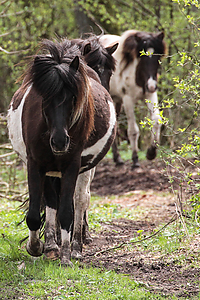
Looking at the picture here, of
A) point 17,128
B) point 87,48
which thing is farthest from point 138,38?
point 17,128

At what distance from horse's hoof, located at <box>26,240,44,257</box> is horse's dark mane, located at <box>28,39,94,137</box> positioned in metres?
1.21

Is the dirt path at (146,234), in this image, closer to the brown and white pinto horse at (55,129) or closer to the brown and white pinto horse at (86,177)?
the brown and white pinto horse at (86,177)

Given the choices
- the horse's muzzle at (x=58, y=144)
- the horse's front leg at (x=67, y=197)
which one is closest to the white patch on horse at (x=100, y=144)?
the horse's front leg at (x=67, y=197)

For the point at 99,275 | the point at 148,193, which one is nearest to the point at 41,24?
the point at 148,193

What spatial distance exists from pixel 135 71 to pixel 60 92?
21.0 ft

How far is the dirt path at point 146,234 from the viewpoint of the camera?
3.81 metres

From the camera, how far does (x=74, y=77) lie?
12.0 feet

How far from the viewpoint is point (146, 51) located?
931 cm

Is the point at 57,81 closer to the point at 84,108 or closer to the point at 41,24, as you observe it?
the point at 84,108

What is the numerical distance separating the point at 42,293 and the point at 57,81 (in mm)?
1683

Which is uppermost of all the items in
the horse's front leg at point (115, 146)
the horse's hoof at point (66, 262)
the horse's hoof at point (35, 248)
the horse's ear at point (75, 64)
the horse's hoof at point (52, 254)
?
the horse's ear at point (75, 64)

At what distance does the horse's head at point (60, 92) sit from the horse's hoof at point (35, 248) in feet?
3.31

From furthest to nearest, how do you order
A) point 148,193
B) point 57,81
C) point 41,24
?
point 41,24 → point 148,193 → point 57,81

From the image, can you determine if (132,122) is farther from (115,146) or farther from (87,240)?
(87,240)
